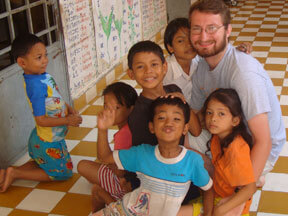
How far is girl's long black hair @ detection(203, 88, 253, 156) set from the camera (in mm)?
2145

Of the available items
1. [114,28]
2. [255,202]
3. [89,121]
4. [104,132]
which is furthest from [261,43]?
[104,132]

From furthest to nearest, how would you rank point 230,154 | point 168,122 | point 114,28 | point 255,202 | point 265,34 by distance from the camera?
point 265,34, point 114,28, point 255,202, point 230,154, point 168,122

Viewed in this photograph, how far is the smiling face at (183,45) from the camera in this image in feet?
8.91

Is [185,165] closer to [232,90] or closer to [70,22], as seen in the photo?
[232,90]

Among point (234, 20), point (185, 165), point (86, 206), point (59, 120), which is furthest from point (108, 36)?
point (234, 20)

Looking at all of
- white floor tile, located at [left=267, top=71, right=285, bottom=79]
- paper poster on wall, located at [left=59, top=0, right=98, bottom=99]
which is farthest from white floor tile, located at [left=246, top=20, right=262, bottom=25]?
paper poster on wall, located at [left=59, top=0, right=98, bottom=99]

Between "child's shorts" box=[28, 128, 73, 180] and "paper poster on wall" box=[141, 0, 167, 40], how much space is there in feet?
10.3

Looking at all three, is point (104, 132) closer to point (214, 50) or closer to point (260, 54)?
point (214, 50)

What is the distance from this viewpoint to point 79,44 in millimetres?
4008

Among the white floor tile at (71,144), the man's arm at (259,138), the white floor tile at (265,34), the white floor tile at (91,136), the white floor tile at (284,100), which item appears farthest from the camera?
the white floor tile at (265,34)

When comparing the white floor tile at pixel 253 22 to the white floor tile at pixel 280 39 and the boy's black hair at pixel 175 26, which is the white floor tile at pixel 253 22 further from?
the boy's black hair at pixel 175 26

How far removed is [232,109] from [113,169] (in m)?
0.80

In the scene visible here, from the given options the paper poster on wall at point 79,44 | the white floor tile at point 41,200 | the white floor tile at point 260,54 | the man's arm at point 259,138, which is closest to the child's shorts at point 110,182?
the white floor tile at point 41,200

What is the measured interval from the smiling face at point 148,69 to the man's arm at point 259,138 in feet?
1.72
